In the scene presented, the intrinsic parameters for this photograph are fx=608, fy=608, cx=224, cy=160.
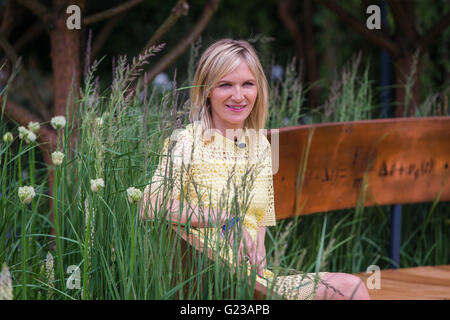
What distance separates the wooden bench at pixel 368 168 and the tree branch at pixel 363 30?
0.85 meters

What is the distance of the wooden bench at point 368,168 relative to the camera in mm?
2490

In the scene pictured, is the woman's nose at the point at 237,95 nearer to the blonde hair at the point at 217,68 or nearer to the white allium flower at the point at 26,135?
the blonde hair at the point at 217,68

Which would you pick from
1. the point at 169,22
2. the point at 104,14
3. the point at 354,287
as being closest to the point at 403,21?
the point at 169,22

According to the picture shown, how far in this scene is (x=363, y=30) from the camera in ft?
11.4

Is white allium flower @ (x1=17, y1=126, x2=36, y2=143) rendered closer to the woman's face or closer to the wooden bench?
the woman's face

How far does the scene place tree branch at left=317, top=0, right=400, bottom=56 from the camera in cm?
339

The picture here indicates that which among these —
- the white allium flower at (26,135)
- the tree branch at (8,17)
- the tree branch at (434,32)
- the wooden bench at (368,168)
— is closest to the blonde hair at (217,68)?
the wooden bench at (368,168)

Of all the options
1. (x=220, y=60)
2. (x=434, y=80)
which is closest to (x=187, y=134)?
(x=220, y=60)

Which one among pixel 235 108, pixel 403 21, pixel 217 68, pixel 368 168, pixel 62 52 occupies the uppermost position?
pixel 403 21

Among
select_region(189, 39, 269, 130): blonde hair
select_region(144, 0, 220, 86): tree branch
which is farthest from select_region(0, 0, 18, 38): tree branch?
select_region(189, 39, 269, 130): blonde hair

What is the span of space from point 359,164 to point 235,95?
95 cm

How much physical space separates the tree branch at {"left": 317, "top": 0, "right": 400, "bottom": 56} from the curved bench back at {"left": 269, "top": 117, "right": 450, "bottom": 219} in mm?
849

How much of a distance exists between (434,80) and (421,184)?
2.50 meters

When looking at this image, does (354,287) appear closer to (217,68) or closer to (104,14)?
(217,68)
